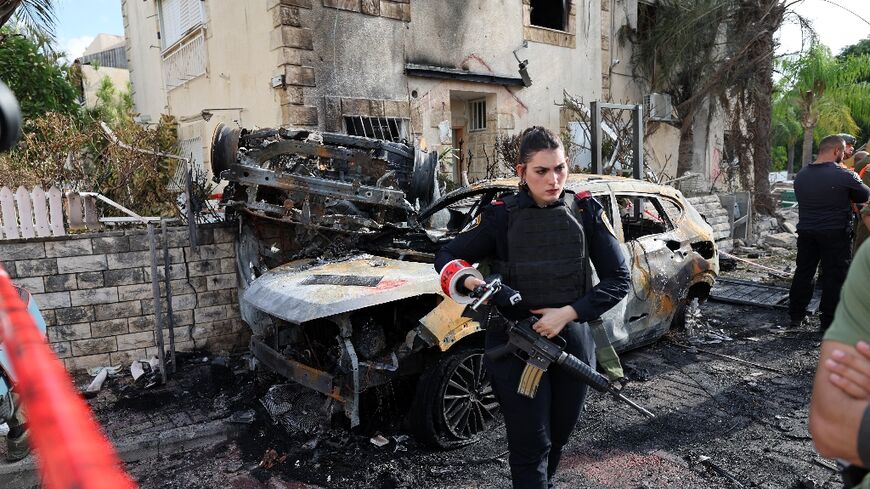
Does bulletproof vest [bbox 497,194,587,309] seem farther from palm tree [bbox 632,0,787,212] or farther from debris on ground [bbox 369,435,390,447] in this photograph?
palm tree [bbox 632,0,787,212]

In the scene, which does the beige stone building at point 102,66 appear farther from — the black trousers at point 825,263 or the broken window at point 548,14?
the black trousers at point 825,263

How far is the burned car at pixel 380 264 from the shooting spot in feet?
10.9

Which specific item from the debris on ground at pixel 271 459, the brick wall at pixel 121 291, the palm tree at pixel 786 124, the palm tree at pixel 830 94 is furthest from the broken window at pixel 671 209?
the palm tree at pixel 786 124

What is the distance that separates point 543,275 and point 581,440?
1717mm

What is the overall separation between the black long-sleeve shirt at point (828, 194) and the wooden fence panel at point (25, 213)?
682 centimetres

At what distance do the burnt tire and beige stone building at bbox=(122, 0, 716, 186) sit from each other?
5590 millimetres

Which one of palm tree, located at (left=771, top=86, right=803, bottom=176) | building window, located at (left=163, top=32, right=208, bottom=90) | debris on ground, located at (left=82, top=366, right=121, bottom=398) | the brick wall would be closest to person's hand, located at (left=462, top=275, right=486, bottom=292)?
the brick wall

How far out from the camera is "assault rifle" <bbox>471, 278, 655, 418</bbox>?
2191 mm

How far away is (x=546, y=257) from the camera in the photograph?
7.54ft

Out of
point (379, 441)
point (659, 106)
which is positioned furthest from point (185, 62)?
point (659, 106)

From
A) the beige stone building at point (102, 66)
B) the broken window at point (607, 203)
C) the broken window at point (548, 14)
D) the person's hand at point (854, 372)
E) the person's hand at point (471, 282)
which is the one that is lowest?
the person's hand at point (854, 372)

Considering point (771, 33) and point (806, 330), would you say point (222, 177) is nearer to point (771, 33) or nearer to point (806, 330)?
point (806, 330)

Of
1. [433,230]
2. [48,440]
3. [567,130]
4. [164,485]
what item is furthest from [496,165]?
[48,440]

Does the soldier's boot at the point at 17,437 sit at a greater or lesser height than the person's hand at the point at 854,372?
lesser
